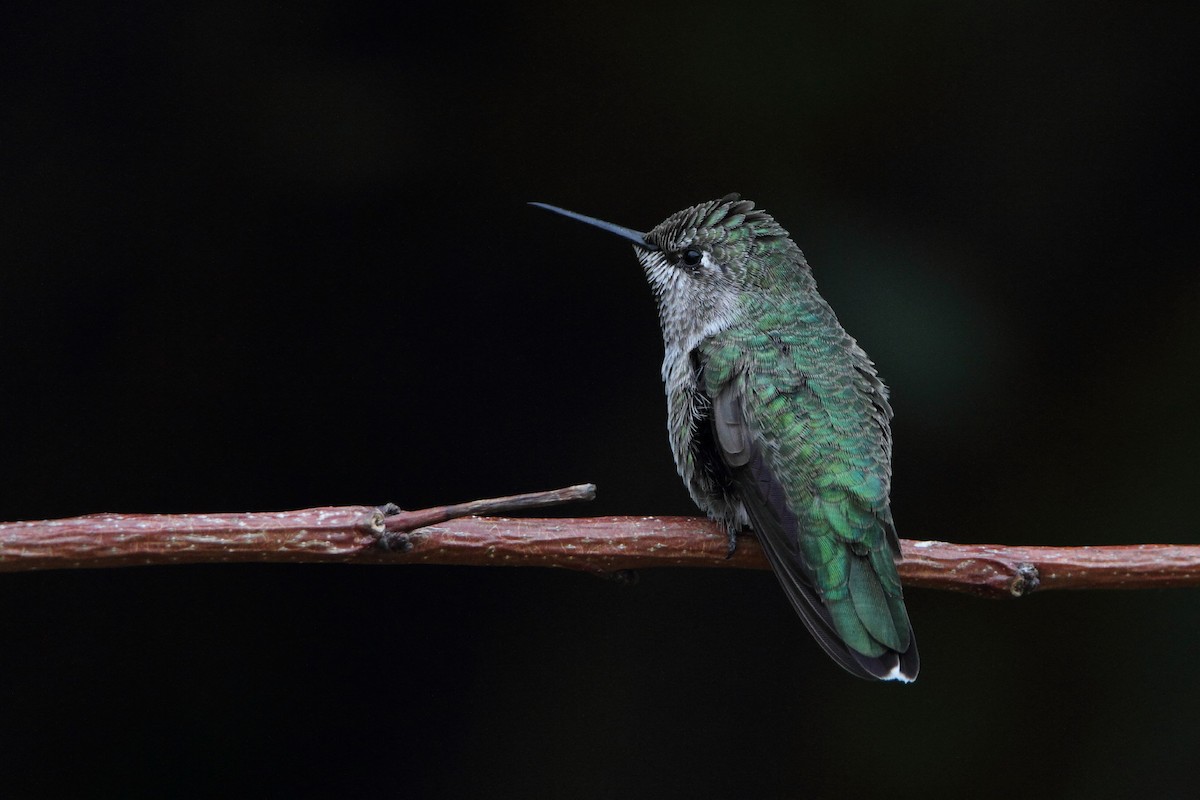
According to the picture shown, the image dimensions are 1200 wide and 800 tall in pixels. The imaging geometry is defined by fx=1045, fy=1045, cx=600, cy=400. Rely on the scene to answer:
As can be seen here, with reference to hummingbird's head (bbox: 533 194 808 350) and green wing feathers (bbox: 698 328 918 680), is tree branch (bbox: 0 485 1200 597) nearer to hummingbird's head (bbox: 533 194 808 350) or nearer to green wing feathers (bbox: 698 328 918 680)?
green wing feathers (bbox: 698 328 918 680)

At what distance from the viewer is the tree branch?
5.22ft

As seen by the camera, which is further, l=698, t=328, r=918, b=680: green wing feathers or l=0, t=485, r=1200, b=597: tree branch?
l=698, t=328, r=918, b=680: green wing feathers

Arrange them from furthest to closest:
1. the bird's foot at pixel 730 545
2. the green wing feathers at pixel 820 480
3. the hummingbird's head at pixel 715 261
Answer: the hummingbird's head at pixel 715 261
the bird's foot at pixel 730 545
the green wing feathers at pixel 820 480

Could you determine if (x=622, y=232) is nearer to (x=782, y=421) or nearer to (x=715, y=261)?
(x=715, y=261)

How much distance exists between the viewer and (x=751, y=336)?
83.7 inches

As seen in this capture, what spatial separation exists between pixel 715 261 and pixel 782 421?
450 millimetres

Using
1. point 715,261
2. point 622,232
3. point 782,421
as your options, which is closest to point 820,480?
point 782,421

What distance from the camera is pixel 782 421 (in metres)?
1.97

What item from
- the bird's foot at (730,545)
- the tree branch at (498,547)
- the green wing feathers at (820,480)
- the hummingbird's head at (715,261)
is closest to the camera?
the tree branch at (498,547)

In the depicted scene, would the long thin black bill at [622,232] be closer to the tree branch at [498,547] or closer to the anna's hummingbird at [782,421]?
the anna's hummingbird at [782,421]

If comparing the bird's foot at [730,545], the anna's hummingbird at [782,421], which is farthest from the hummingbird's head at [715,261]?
the bird's foot at [730,545]

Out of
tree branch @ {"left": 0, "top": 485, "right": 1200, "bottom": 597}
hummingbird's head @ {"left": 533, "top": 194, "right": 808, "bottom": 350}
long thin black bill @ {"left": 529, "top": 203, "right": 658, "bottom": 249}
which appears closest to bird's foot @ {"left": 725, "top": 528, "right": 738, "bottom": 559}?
tree branch @ {"left": 0, "top": 485, "right": 1200, "bottom": 597}

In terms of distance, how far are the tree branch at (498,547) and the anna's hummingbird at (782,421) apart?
11 centimetres

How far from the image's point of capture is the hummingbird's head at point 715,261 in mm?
2229
